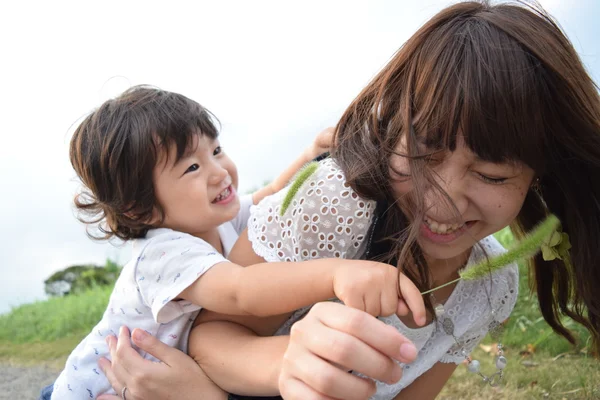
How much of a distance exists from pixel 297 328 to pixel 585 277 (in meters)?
1.51

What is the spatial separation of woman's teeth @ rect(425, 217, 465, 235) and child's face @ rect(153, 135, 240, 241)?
2.61ft

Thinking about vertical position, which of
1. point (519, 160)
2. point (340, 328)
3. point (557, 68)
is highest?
point (557, 68)

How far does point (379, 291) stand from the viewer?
140cm

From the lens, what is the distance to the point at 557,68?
1820 millimetres

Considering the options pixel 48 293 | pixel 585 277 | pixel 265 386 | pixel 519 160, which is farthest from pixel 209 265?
pixel 48 293

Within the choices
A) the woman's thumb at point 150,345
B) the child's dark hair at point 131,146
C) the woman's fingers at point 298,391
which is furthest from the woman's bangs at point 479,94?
the woman's thumb at point 150,345

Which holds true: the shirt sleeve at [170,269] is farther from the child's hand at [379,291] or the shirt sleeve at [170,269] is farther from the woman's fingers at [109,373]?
the child's hand at [379,291]

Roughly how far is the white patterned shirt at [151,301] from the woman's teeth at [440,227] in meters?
0.66

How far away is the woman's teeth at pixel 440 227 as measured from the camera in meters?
1.87

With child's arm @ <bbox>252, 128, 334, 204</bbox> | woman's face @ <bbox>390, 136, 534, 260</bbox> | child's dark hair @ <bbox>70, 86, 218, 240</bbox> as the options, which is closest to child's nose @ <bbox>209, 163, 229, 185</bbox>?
child's dark hair @ <bbox>70, 86, 218, 240</bbox>

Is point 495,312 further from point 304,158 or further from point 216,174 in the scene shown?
point 216,174

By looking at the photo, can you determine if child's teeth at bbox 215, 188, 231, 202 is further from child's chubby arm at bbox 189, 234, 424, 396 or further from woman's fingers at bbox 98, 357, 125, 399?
woman's fingers at bbox 98, 357, 125, 399

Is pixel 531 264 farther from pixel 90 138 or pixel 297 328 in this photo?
pixel 90 138

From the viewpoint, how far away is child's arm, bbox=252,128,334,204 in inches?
97.7
